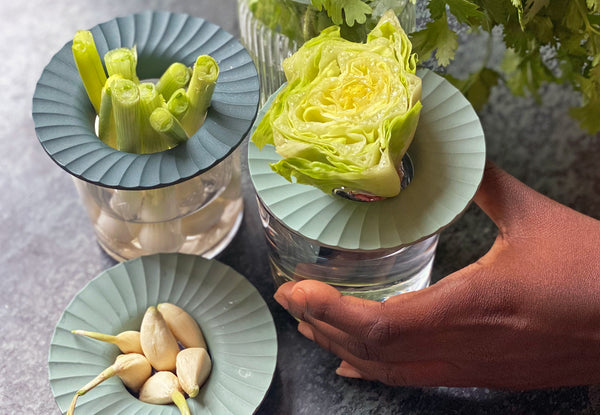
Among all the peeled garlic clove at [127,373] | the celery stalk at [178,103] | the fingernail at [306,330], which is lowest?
the fingernail at [306,330]

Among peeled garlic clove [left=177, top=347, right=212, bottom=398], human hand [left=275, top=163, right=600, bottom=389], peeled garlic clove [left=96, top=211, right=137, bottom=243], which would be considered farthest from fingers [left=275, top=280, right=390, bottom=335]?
peeled garlic clove [left=96, top=211, right=137, bottom=243]

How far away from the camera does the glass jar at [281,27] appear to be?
0.65 metres

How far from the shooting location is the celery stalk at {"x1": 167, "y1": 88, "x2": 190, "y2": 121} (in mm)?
613

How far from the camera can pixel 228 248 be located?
773mm

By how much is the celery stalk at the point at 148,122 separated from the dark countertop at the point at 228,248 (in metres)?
0.18

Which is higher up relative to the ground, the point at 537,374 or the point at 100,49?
Answer: the point at 100,49

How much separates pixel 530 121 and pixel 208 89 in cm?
43

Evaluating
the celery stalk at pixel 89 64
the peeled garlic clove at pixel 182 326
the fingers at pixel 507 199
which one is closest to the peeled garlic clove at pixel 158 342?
the peeled garlic clove at pixel 182 326

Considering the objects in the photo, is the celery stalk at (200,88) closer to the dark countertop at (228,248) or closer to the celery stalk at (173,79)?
the celery stalk at (173,79)

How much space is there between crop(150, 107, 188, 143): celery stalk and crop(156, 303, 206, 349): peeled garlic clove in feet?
0.55

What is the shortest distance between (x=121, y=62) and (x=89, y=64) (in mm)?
29

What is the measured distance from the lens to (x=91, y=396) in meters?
0.61

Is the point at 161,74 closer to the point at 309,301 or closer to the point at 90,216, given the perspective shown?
the point at 90,216

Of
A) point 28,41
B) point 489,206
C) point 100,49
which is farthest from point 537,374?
point 28,41
